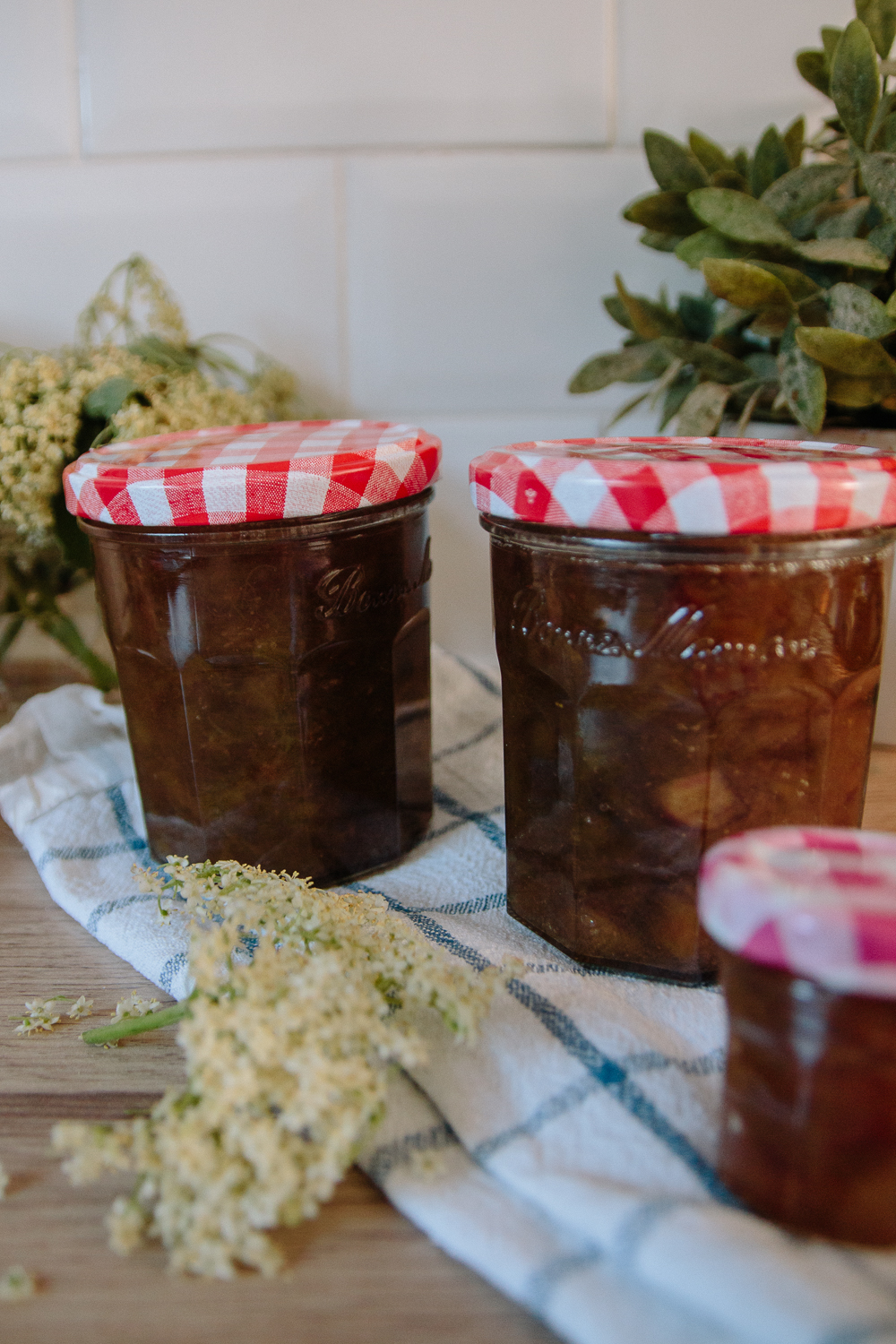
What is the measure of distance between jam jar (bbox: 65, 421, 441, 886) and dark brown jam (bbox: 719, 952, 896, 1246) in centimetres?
34

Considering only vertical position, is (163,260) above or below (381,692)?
above

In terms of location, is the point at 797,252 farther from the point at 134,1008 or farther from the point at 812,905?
the point at 134,1008

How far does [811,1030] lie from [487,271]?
832 millimetres

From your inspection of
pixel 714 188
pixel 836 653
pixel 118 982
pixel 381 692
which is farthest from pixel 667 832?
pixel 714 188

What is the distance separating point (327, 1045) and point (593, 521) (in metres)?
A: 0.28

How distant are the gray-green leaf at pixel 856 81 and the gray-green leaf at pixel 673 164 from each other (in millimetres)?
113

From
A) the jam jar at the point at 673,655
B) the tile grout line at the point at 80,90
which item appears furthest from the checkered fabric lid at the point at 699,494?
the tile grout line at the point at 80,90

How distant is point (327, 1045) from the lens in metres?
0.42

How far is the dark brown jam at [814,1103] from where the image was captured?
36 cm

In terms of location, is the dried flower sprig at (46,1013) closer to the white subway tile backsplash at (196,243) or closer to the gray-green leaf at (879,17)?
the white subway tile backsplash at (196,243)

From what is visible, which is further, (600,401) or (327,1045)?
(600,401)

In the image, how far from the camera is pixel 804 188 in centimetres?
75

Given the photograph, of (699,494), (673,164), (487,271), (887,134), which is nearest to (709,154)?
(673,164)

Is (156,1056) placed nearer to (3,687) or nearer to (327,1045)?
(327,1045)
